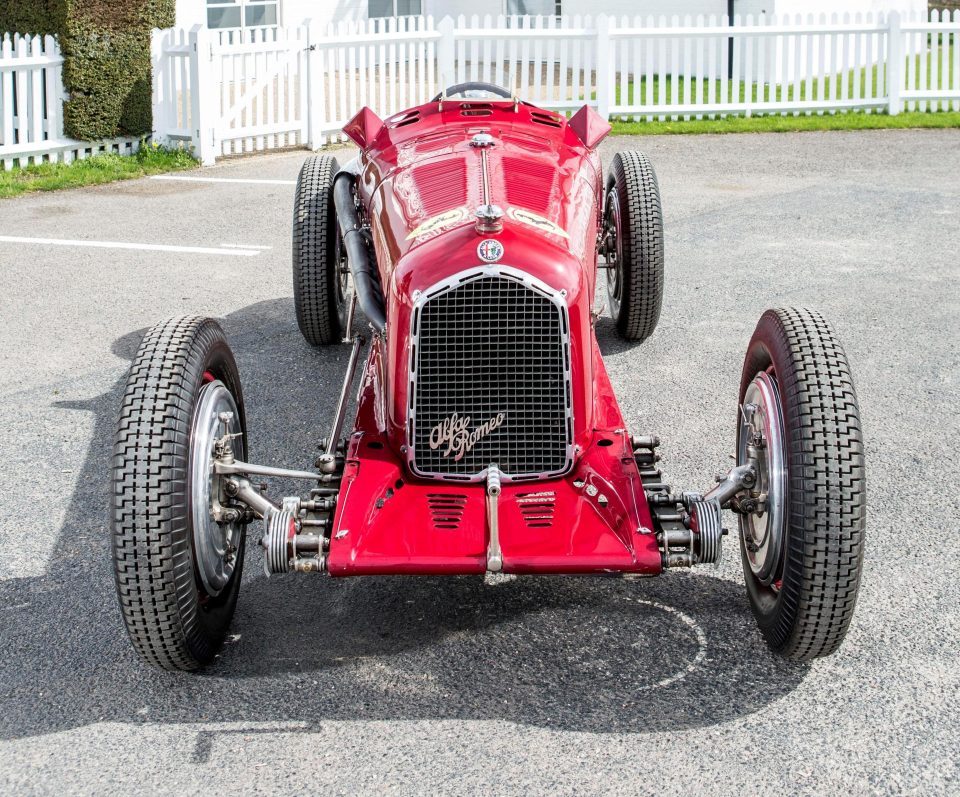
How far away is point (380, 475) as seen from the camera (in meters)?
4.09

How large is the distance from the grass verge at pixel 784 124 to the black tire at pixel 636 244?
25.8 ft

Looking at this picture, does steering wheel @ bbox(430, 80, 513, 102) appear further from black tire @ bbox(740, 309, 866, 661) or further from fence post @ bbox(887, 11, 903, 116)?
fence post @ bbox(887, 11, 903, 116)

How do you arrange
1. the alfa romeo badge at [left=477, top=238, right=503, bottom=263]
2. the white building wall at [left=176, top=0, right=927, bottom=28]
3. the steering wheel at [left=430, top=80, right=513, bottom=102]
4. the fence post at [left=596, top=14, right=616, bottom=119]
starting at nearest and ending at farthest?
1. the alfa romeo badge at [left=477, top=238, right=503, bottom=263]
2. the steering wheel at [left=430, top=80, right=513, bottom=102]
3. the fence post at [left=596, top=14, right=616, bottom=119]
4. the white building wall at [left=176, top=0, right=927, bottom=28]

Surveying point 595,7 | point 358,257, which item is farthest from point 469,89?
point 595,7

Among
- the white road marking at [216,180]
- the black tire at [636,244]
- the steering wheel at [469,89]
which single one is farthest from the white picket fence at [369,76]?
the steering wheel at [469,89]

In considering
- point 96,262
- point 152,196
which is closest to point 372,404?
point 96,262

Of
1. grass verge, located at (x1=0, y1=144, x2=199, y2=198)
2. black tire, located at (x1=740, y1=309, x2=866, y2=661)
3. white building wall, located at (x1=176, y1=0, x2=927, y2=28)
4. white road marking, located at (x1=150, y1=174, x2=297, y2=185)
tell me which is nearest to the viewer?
black tire, located at (x1=740, y1=309, x2=866, y2=661)

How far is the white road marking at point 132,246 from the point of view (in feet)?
30.9

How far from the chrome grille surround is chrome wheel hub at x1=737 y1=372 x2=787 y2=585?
58 centimetres

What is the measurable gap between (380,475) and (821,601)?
138cm

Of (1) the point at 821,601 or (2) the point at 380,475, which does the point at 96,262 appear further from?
(1) the point at 821,601

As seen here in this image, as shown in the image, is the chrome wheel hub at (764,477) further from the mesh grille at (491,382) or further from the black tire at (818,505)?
the mesh grille at (491,382)

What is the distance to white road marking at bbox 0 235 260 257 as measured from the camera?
9.43m

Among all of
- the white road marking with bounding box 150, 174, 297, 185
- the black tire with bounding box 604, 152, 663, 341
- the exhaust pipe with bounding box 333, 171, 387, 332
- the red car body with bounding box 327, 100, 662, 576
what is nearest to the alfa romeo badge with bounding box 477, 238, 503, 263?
the red car body with bounding box 327, 100, 662, 576
